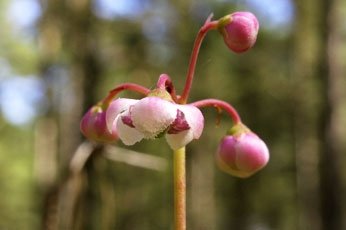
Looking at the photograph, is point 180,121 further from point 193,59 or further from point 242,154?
point 242,154

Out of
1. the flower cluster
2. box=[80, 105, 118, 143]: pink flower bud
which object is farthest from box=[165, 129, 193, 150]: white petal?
box=[80, 105, 118, 143]: pink flower bud

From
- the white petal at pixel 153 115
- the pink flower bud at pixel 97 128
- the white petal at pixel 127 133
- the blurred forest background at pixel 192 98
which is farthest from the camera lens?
the blurred forest background at pixel 192 98

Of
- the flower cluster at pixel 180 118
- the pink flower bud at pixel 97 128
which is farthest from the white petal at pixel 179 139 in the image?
the pink flower bud at pixel 97 128

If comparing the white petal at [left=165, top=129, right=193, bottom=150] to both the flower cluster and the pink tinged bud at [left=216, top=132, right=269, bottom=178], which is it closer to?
the flower cluster

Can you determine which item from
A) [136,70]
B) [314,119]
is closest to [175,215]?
[136,70]

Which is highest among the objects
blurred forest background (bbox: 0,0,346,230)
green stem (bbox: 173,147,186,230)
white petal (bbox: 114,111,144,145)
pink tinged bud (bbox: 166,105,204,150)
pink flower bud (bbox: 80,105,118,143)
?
pink tinged bud (bbox: 166,105,204,150)

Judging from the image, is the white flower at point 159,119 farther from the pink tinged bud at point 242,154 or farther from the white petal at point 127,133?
the pink tinged bud at point 242,154
